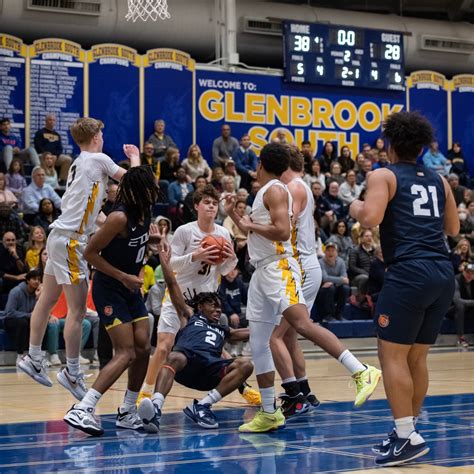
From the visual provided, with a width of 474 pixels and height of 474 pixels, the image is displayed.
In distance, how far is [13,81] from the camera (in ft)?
69.3

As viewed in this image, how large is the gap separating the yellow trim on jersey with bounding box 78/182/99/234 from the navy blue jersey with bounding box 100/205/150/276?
927 millimetres

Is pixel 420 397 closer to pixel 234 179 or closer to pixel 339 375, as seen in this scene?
pixel 339 375

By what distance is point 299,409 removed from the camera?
348 inches

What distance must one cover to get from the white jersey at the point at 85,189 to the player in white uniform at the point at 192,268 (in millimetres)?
910

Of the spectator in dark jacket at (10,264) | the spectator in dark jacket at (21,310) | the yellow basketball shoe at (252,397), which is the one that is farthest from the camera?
the spectator in dark jacket at (10,264)

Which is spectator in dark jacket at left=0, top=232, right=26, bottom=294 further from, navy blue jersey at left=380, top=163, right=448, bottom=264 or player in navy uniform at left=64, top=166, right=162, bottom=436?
navy blue jersey at left=380, top=163, right=448, bottom=264

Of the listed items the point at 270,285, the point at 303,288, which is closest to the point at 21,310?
the point at 303,288

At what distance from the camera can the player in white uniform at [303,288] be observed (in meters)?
8.74

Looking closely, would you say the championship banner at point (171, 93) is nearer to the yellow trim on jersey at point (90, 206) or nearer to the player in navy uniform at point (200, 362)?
the yellow trim on jersey at point (90, 206)

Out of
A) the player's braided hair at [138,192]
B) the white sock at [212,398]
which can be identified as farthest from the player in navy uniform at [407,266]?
the white sock at [212,398]

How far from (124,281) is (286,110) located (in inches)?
678

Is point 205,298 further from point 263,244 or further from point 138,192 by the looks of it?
point 138,192

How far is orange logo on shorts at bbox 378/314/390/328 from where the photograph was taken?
6426mm

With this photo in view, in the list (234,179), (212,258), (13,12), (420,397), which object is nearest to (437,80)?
(234,179)
